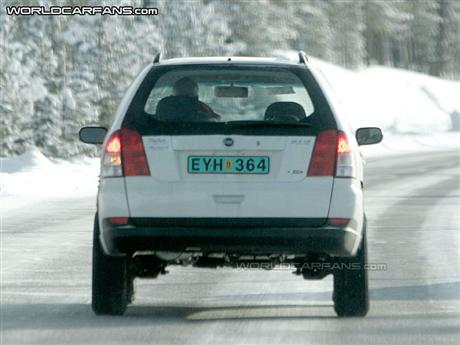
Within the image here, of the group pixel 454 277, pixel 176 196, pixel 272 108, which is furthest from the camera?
pixel 454 277

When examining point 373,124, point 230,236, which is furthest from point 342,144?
point 373,124

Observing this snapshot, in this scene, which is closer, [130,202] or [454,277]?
[130,202]

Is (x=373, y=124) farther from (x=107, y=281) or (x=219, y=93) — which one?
(x=107, y=281)

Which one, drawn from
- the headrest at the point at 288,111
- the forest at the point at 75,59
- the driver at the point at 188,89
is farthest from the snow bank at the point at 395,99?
the headrest at the point at 288,111

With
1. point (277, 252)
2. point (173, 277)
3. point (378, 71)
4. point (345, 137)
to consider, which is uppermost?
point (345, 137)

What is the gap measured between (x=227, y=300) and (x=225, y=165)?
164 centimetres

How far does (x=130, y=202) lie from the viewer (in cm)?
886

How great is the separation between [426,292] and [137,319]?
2.48 m

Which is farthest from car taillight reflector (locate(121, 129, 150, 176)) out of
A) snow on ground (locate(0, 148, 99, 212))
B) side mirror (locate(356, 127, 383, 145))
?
snow on ground (locate(0, 148, 99, 212))

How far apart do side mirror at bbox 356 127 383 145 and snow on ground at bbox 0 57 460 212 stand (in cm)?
966

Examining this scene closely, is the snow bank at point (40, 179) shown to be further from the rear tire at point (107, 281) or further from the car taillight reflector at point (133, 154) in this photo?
the car taillight reflector at point (133, 154)

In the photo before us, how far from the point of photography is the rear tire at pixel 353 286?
30.1 feet

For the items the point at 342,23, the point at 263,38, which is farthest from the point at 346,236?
the point at 342,23

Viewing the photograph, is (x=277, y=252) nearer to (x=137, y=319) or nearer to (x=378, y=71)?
(x=137, y=319)
